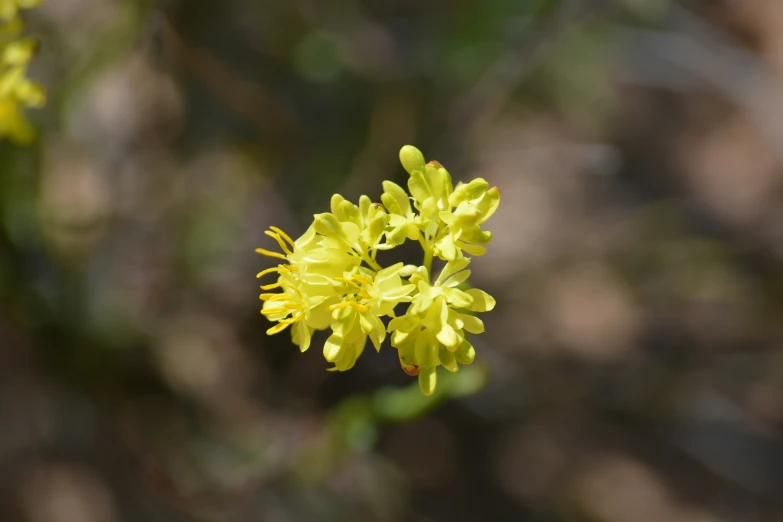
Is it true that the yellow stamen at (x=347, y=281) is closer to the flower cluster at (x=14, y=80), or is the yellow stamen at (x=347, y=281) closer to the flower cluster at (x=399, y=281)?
the flower cluster at (x=399, y=281)

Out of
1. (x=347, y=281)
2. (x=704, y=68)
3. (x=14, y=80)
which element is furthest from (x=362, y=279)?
(x=704, y=68)

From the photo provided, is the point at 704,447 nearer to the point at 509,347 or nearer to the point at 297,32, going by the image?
the point at 509,347

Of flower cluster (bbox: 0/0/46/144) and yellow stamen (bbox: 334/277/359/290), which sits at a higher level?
flower cluster (bbox: 0/0/46/144)

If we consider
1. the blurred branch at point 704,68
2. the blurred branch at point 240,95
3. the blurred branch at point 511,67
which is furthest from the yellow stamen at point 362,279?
the blurred branch at point 704,68

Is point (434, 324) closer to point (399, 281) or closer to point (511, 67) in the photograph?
point (399, 281)

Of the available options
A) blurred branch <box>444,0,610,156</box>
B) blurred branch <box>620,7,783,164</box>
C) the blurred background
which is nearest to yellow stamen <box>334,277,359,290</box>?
the blurred background

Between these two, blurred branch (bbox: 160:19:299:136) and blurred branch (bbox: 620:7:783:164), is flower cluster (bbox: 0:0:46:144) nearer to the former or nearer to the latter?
blurred branch (bbox: 160:19:299:136)

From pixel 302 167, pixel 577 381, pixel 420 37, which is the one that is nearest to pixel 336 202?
pixel 302 167

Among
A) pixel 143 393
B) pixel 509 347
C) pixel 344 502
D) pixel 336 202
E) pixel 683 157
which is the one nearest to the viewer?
pixel 336 202
